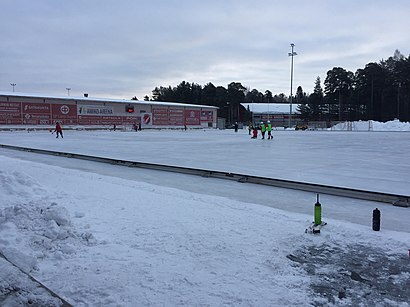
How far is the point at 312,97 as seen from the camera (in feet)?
340

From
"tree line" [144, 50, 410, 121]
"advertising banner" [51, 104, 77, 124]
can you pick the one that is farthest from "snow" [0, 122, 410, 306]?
"tree line" [144, 50, 410, 121]

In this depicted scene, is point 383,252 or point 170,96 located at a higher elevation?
point 170,96

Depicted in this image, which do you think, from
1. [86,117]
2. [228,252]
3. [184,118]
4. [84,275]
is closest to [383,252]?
[228,252]

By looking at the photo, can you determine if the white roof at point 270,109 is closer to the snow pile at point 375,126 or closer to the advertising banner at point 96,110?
the snow pile at point 375,126

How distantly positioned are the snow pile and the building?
28.4 metres

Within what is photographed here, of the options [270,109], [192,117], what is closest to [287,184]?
[192,117]

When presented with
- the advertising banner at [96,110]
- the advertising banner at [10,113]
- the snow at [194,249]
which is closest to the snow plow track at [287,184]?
the snow at [194,249]

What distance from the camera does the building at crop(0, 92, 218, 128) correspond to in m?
52.5

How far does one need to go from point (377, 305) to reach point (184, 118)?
72354 millimetres

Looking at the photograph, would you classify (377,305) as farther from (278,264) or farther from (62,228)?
(62,228)

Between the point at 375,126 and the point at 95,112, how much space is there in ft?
175

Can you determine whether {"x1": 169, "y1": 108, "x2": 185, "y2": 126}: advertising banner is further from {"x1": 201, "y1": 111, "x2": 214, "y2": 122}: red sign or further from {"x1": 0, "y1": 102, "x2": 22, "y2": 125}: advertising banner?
{"x1": 0, "y1": 102, "x2": 22, "y2": 125}: advertising banner

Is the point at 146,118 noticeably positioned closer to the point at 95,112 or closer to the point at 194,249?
the point at 95,112

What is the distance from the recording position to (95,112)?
202ft
